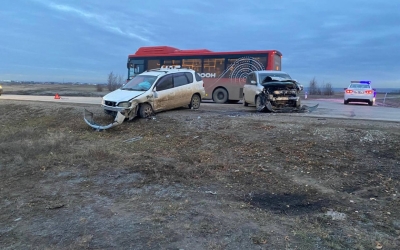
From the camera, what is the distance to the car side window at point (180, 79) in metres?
13.3

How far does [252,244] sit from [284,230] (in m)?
0.59

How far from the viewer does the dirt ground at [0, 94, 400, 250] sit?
393cm

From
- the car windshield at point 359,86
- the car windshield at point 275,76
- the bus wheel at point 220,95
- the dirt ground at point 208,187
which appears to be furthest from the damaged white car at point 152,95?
the car windshield at point 359,86

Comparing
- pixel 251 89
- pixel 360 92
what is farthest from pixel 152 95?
pixel 360 92

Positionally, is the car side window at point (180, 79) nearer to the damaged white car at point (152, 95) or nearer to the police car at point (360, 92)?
the damaged white car at point (152, 95)

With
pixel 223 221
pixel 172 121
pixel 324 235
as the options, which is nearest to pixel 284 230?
pixel 324 235

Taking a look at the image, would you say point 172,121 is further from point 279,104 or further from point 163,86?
point 279,104

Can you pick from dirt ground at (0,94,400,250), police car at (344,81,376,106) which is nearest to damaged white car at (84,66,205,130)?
dirt ground at (0,94,400,250)

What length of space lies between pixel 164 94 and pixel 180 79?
1.23 metres

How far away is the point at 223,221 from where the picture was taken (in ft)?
14.1

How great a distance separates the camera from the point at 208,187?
18.9 feet

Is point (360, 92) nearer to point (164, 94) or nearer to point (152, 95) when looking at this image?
point (164, 94)

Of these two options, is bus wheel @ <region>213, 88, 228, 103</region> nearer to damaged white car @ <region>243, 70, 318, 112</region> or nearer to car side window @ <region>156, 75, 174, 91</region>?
damaged white car @ <region>243, 70, 318, 112</region>

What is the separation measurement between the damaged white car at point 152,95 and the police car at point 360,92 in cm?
1139
